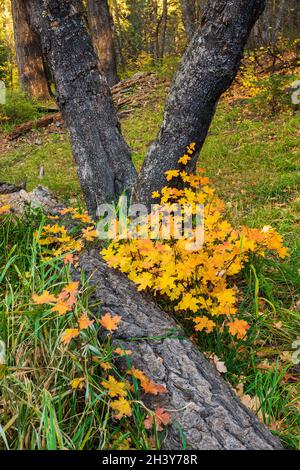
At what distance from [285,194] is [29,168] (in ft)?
16.6

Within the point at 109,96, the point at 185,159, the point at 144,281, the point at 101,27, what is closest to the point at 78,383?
the point at 144,281

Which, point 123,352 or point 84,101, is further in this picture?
point 84,101

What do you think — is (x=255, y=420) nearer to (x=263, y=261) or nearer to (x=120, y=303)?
(x=120, y=303)

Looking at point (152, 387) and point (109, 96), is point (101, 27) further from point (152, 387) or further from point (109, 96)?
point (152, 387)

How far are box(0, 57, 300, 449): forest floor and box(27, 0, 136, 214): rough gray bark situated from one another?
57cm

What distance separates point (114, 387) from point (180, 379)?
36 centimetres

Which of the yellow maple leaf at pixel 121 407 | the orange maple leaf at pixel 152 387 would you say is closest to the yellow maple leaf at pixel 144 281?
the orange maple leaf at pixel 152 387

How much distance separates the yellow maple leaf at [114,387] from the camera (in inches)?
79.9

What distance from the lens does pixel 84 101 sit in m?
4.36

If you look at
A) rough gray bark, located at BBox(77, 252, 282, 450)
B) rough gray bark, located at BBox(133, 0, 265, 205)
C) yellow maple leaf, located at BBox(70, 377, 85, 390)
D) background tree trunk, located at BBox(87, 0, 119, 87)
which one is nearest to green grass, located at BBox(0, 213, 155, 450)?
yellow maple leaf, located at BBox(70, 377, 85, 390)

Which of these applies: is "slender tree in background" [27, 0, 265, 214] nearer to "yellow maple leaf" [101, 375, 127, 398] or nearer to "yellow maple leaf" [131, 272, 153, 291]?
"yellow maple leaf" [131, 272, 153, 291]
